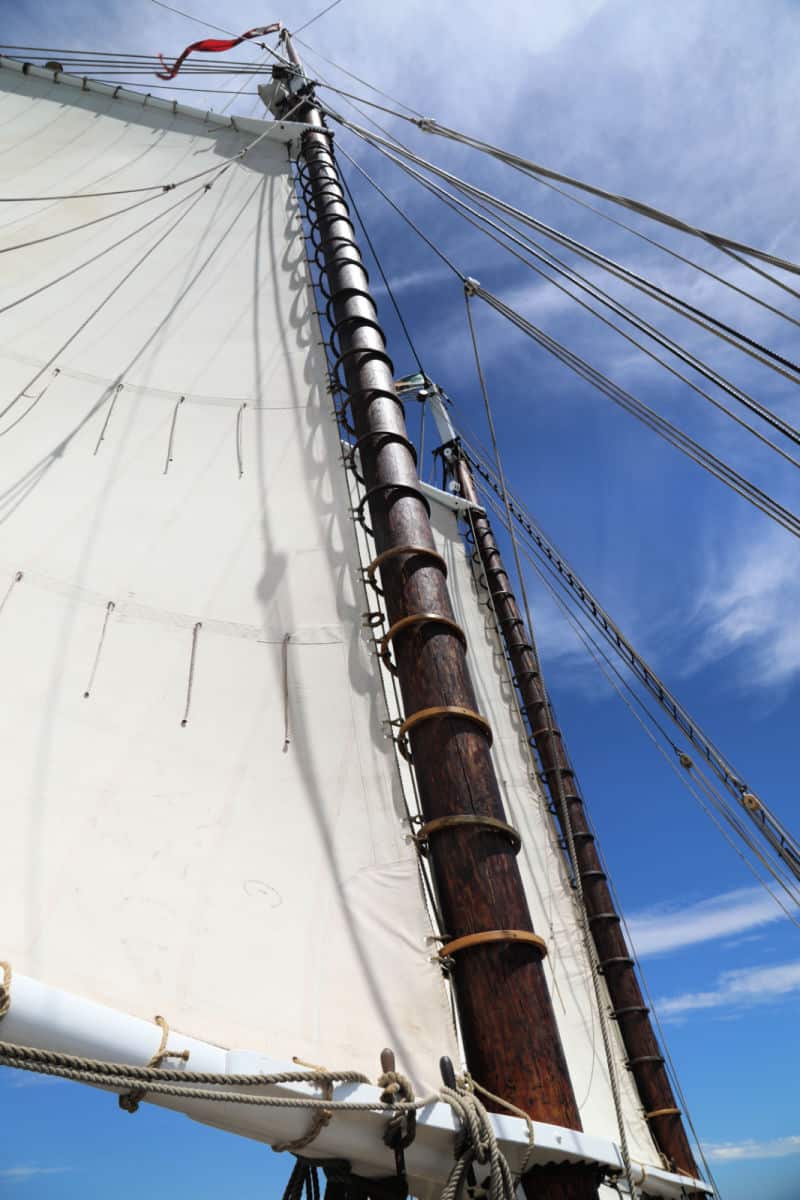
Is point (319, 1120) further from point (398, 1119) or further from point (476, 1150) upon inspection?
point (476, 1150)

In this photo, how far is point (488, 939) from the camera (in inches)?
104

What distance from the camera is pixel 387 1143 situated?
2.15 metres

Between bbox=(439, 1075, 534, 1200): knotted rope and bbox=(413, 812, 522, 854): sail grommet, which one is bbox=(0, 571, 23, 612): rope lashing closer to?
bbox=(413, 812, 522, 854): sail grommet

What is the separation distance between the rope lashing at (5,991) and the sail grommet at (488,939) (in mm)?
1537

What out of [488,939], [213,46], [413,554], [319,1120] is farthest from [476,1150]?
[213,46]

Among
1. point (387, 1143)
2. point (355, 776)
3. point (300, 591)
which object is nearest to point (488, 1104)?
point (387, 1143)

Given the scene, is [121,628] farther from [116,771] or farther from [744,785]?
[744,785]

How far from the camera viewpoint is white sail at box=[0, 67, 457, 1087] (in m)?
2.35

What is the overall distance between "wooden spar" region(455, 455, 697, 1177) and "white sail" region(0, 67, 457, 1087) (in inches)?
153

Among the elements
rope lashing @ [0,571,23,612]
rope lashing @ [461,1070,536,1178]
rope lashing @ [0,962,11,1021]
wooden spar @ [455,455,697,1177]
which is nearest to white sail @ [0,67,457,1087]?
rope lashing @ [0,571,23,612]

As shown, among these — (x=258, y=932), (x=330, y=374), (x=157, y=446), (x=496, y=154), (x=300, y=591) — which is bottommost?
(x=258, y=932)

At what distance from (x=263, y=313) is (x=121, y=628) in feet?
11.6

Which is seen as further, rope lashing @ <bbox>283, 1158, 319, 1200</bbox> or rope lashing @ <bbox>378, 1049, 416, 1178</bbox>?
rope lashing @ <bbox>283, 1158, 319, 1200</bbox>

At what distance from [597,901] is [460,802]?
28.9ft
